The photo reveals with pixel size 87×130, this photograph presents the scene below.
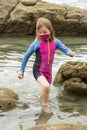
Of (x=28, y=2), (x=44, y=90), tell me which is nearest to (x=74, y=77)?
(x=44, y=90)

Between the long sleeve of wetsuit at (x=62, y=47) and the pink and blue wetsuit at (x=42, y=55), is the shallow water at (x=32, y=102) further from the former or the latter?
the long sleeve of wetsuit at (x=62, y=47)

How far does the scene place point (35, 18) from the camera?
1420 centimetres

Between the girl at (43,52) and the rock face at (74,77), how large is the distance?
92cm

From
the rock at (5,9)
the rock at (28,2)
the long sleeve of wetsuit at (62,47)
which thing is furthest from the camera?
the rock at (28,2)

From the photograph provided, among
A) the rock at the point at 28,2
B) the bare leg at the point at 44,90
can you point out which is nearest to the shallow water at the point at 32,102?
the bare leg at the point at 44,90

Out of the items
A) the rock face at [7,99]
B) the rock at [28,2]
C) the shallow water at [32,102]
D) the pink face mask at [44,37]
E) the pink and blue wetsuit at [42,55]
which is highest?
the pink face mask at [44,37]

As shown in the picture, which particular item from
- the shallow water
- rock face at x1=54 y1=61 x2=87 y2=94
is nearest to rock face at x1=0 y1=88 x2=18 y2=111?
the shallow water

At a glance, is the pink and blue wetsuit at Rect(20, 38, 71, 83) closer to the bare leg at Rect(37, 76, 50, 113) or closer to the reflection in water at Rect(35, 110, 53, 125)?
the bare leg at Rect(37, 76, 50, 113)

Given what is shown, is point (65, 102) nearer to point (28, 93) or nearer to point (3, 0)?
point (28, 93)

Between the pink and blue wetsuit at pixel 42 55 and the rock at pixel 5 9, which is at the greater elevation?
the pink and blue wetsuit at pixel 42 55

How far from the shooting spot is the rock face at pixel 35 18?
14.1m

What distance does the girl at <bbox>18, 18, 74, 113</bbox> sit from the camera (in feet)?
21.0

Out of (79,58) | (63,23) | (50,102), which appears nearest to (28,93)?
(50,102)

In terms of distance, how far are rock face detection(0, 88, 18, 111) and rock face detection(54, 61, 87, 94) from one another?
1.19m
